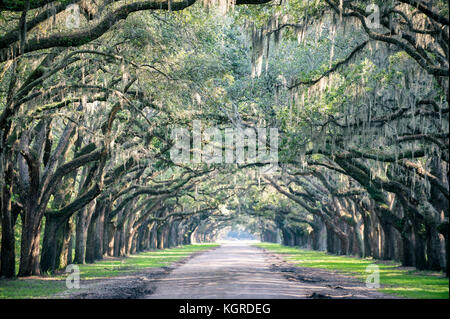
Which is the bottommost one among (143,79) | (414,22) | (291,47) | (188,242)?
(188,242)

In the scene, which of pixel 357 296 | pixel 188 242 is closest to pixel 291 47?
pixel 357 296

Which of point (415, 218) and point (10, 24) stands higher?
point (10, 24)

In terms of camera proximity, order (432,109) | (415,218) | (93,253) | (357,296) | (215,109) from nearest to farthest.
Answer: (357,296) → (432,109) → (215,109) → (415,218) → (93,253)

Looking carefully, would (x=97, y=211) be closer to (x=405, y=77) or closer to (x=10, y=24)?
(x=10, y=24)

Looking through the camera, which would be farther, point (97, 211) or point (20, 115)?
point (97, 211)

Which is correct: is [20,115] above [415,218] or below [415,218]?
above

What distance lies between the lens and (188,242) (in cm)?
10181

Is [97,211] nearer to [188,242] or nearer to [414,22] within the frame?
[414,22]

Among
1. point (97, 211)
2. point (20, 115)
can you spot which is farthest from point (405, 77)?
point (97, 211)

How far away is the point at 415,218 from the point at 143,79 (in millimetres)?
13296

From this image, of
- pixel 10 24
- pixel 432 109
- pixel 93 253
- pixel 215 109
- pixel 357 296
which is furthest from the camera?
pixel 93 253

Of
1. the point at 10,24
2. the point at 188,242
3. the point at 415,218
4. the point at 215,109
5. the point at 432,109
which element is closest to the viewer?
the point at 10,24

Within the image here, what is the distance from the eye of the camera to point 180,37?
18.6m

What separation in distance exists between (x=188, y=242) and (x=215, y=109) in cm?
8300
